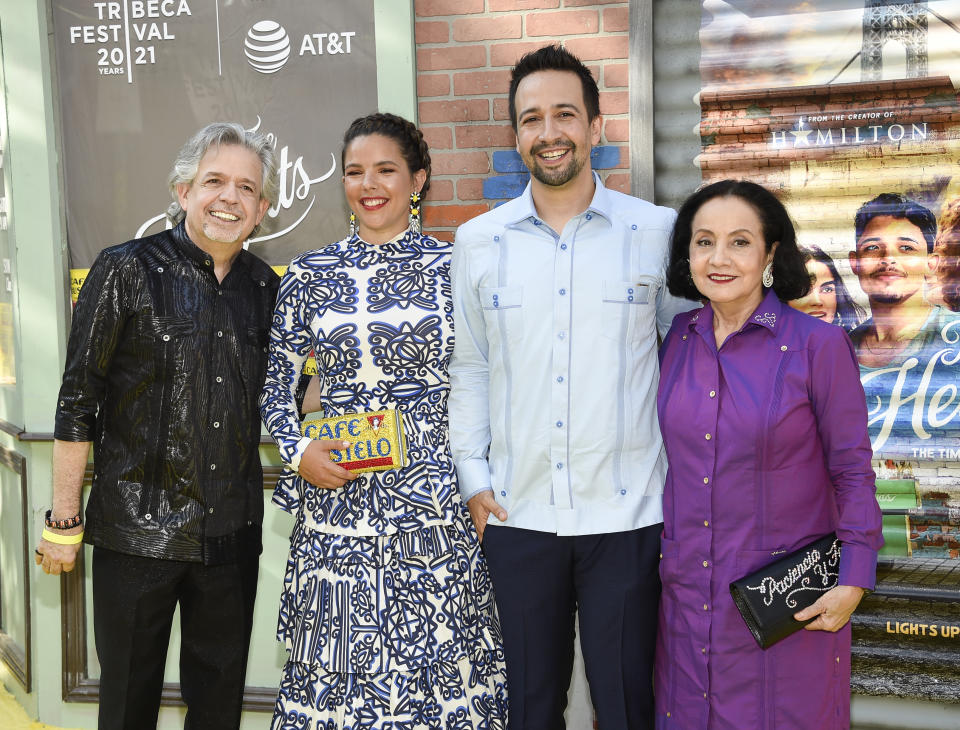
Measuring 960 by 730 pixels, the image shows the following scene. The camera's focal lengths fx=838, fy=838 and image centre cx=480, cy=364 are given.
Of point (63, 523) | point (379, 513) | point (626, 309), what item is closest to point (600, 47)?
point (626, 309)

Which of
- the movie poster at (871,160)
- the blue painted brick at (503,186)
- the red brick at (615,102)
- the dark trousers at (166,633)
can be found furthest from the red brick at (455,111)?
the dark trousers at (166,633)

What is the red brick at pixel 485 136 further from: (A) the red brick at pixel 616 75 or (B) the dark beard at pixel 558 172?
(B) the dark beard at pixel 558 172

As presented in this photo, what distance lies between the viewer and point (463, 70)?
338cm

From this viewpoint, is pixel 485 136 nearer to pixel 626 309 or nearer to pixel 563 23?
pixel 563 23

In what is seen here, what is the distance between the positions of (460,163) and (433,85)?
0.34 metres

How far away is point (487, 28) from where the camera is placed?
3342mm

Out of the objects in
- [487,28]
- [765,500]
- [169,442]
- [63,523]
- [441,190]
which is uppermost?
[487,28]

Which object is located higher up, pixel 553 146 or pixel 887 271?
pixel 553 146

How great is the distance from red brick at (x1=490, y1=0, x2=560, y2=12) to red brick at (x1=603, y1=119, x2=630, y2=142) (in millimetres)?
506

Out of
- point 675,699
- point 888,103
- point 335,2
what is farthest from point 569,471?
point 335,2

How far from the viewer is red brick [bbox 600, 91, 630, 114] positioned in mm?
3281

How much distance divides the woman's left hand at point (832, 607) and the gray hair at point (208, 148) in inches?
78.9

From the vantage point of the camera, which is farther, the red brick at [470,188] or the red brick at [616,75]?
the red brick at [470,188]

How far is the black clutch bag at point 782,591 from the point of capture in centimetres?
206
